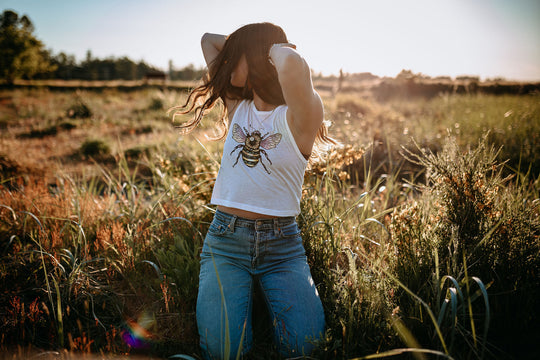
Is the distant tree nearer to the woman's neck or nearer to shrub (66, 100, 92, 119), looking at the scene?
shrub (66, 100, 92, 119)

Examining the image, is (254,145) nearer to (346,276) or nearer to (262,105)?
(262,105)

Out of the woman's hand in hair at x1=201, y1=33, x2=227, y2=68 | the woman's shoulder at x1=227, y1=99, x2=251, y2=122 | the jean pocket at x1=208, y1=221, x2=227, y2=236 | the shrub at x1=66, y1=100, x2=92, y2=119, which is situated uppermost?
the woman's hand in hair at x1=201, y1=33, x2=227, y2=68

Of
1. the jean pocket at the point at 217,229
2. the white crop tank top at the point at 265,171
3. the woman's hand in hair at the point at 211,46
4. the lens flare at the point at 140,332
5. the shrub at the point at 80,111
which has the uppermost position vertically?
the woman's hand in hair at the point at 211,46

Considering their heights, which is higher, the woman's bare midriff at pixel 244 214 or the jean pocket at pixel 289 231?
the woman's bare midriff at pixel 244 214

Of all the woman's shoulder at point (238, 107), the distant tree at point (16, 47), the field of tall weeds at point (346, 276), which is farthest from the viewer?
the distant tree at point (16, 47)

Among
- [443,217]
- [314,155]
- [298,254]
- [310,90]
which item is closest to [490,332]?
[443,217]

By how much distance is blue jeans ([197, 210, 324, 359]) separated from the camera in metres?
1.51

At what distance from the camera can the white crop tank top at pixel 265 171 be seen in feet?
5.87

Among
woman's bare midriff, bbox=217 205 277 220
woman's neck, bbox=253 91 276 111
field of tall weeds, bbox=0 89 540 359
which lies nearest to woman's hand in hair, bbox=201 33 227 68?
woman's neck, bbox=253 91 276 111

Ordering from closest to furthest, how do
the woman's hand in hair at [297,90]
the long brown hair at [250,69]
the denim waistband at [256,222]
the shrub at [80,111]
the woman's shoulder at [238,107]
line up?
the woman's hand in hair at [297,90], the denim waistband at [256,222], the long brown hair at [250,69], the woman's shoulder at [238,107], the shrub at [80,111]

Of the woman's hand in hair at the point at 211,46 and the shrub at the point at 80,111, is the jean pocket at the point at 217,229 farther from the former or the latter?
the shrub at the point at 80,111

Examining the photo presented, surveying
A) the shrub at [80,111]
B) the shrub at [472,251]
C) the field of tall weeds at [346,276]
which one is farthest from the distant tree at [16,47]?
the shrub at [472,251]

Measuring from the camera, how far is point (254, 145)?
1872 mm

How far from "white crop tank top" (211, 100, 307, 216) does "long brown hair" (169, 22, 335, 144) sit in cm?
19
